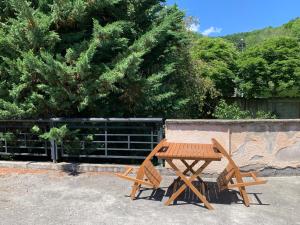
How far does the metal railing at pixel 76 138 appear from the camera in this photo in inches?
299

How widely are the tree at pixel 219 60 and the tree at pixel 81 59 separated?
7.65m

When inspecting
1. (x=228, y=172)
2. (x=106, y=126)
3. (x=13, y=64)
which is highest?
(x=13, y=64)

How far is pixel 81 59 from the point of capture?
7242mm

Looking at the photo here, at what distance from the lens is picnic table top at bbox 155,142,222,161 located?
Result: 5.20 m

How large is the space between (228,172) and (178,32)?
494 cm

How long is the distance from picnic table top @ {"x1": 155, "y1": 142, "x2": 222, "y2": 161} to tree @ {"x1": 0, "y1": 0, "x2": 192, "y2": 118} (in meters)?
2.11

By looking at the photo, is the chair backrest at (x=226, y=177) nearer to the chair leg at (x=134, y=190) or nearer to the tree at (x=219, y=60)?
the chair leg at (x=134, y=190)

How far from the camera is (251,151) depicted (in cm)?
706

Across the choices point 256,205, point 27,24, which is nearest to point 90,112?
point 27,24

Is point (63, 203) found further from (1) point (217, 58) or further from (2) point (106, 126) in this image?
(1) point (217, 58)

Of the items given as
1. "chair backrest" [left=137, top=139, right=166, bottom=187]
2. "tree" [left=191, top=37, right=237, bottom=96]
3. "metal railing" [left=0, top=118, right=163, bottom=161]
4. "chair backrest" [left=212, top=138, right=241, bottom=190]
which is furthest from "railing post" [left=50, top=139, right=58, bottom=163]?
"tree" [left=191, top=37, right=237, bottom=96]

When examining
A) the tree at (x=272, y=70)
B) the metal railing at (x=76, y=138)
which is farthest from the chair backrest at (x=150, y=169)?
the tree at (x=272, y=70)

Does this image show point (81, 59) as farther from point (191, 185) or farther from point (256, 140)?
point (256, 140)

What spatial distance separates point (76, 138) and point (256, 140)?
3531mm
